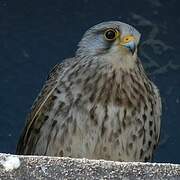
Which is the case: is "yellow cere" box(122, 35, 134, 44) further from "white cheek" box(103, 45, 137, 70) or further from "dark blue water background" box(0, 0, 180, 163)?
"dark blue water background" box(0, 0, 180, 163)

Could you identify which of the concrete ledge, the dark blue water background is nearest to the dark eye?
the dark blue water background

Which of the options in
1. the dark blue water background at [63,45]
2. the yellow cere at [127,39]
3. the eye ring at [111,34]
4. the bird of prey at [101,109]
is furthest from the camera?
the dark blue water background at [63,45]

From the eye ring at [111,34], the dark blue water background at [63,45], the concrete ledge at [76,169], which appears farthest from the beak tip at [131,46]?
the concrete ledge at [76,169]

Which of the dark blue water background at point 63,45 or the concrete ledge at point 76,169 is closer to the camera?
the concrete ledge at point 76,169

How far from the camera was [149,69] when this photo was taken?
587 cm

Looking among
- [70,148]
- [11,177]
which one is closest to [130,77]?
[70,148]

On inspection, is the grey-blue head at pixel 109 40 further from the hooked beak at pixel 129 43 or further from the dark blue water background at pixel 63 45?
the dark blue water background at pixel 63 45

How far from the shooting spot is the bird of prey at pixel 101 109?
500 centimetres

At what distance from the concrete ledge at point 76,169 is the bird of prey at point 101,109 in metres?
1.92

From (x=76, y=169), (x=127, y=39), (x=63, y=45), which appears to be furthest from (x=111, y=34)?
(x=76, y=169)

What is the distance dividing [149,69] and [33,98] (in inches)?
30.2

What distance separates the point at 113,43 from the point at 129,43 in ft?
0.44

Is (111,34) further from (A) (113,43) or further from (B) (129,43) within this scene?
(B) (129,43)

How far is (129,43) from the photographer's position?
5090 millimetres
